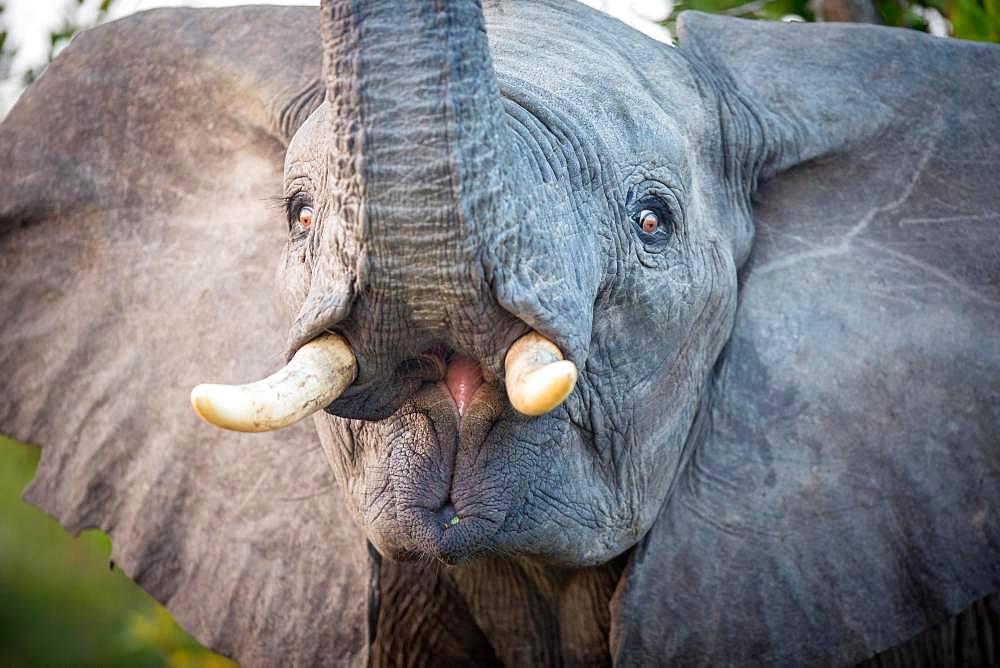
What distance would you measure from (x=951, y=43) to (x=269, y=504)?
1600mm

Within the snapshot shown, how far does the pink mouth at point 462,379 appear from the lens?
2.07 meters

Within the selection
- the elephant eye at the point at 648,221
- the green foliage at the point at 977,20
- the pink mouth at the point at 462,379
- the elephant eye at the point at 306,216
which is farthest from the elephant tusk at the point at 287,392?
the green foliage at the point at 977,20

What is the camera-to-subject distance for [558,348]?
1920 millimetres

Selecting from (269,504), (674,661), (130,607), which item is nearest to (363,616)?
(269,504)

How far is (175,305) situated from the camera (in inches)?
115

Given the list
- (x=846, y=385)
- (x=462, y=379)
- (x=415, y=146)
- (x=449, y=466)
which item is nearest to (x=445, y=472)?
(x=449, y=466)

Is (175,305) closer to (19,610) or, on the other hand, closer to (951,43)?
(951,43)

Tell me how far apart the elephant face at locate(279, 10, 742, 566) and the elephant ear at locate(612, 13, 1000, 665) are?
0.12m

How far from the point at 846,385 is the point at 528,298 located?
3.29 ft

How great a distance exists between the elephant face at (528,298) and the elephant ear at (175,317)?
0.45 m

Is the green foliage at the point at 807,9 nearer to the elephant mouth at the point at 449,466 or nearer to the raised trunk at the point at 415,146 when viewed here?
the elephant mouth at the point at 449,466

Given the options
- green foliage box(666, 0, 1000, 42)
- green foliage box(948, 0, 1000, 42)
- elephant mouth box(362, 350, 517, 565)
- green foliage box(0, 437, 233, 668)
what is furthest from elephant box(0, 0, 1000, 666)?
green foliage box(0, 437, 233, 668)

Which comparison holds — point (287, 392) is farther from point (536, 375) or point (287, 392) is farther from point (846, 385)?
point (846, 385)

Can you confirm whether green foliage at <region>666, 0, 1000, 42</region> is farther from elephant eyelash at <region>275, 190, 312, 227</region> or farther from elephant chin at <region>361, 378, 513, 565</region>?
elephant chin at <region>361, 378, 513, 565</region>
